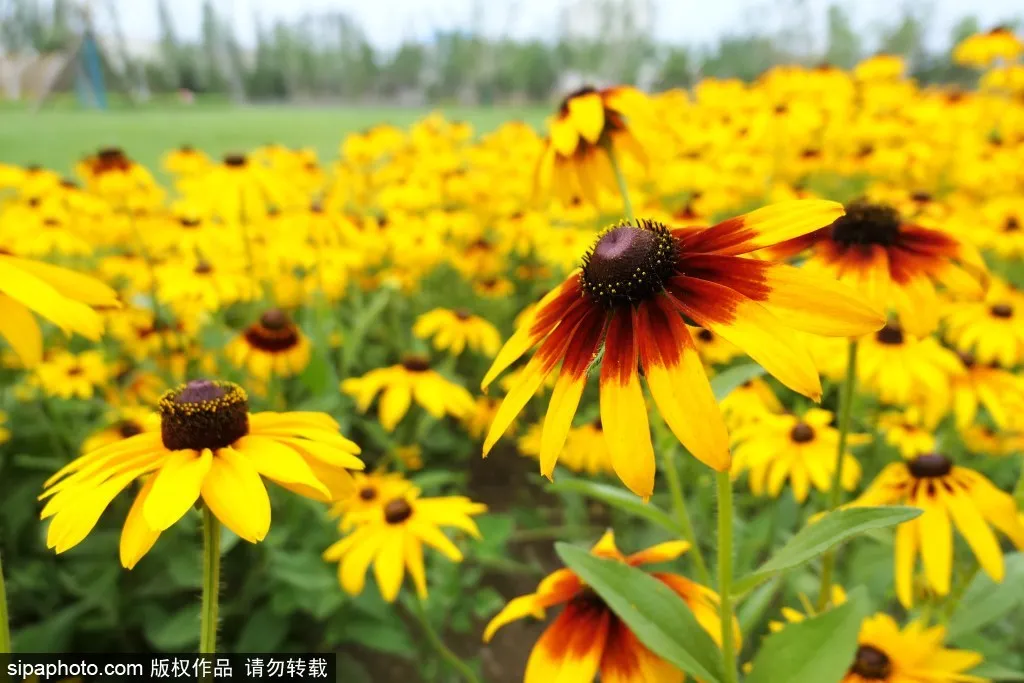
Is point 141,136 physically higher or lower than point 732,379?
lower

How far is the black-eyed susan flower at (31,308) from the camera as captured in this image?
76cm

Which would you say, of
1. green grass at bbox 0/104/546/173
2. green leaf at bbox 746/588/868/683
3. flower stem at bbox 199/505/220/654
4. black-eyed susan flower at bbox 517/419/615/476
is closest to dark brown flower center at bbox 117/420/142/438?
black-eyed susan flower at bbox 517/419/615/476

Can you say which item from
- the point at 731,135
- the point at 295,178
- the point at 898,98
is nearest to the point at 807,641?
the point at 295,178

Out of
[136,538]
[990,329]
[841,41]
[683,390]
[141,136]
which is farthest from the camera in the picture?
[841,41]

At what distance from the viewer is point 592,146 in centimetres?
143

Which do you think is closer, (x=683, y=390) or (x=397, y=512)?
(x=683, y=390)

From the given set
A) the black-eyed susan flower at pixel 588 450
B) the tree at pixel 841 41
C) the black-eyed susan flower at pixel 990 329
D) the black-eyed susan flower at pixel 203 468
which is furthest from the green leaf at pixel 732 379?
the tree at pixel 841 41

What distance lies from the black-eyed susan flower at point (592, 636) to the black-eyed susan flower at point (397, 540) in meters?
0.43

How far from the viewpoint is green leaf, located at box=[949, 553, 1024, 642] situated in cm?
112

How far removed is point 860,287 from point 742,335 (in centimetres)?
51

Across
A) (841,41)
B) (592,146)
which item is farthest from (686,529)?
(841,41)

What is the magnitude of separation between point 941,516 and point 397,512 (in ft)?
3.27

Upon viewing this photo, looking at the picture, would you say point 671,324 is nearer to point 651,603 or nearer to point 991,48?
point 651,603

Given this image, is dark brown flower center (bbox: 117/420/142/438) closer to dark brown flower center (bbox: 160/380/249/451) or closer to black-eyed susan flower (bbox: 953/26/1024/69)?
dark brown flower center (bbox: 160/380/249/451)
